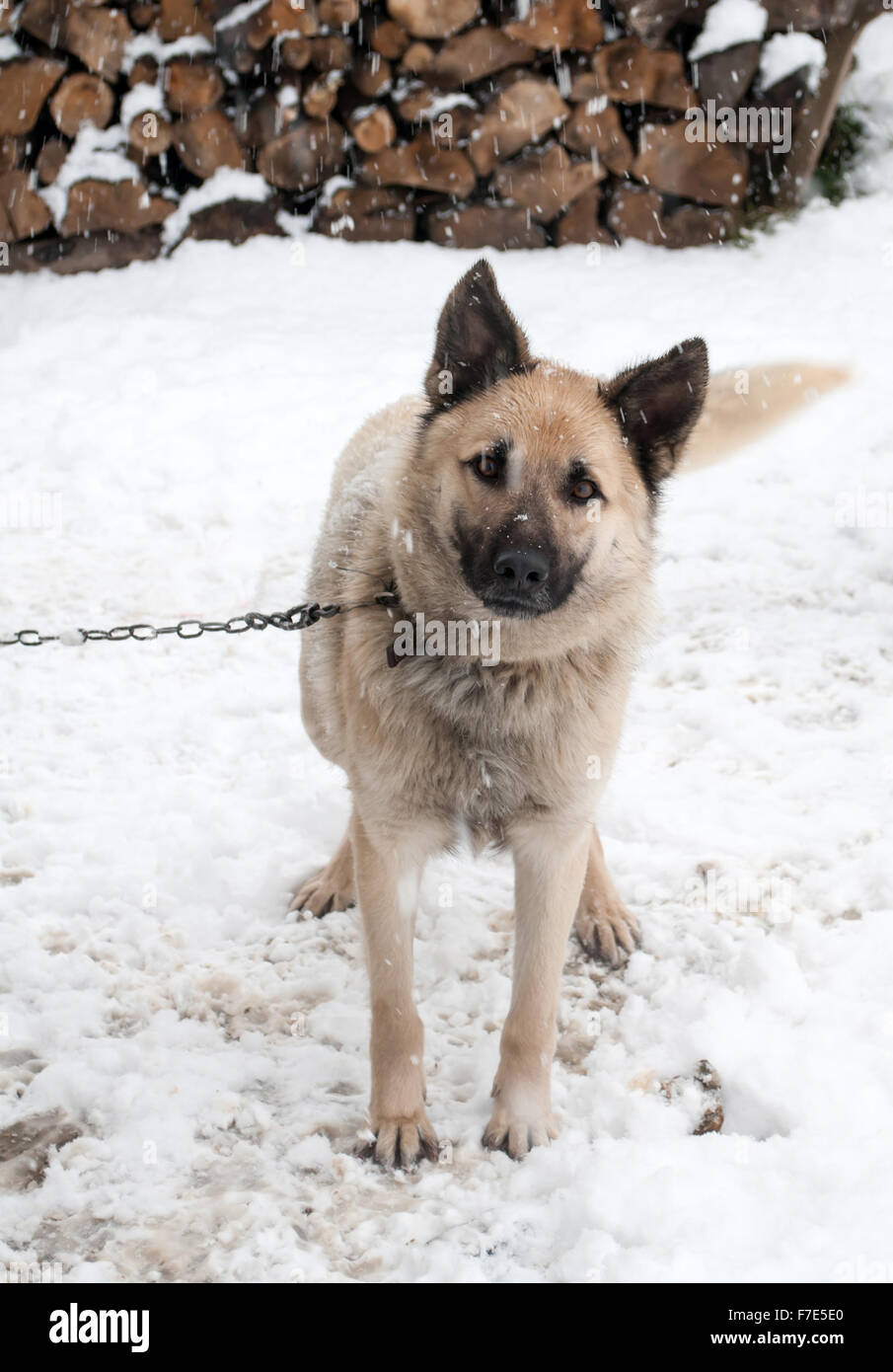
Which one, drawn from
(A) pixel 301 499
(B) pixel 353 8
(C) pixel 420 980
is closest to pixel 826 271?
(B) pixel 353 8

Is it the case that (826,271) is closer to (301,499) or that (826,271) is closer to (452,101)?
(452,101)

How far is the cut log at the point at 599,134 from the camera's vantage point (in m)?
7.17

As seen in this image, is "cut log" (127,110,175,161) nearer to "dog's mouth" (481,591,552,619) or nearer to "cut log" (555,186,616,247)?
"cut log" (555,186,616,247)

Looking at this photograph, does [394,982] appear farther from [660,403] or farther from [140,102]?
[140,102]

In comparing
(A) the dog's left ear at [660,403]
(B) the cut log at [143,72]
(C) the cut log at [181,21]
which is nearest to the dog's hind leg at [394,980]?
(A) the dog's left ear at [660,403]

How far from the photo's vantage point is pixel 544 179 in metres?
7.30

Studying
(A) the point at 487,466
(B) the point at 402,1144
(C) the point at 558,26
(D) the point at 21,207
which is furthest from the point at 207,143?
(B) the point at 402,1144

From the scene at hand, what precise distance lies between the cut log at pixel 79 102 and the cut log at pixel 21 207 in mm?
429

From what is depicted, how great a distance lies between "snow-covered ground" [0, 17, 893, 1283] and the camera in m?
2.22


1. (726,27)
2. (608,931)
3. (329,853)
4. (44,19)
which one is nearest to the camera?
(608,931)

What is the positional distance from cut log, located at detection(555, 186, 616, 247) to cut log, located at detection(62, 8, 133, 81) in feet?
10.3

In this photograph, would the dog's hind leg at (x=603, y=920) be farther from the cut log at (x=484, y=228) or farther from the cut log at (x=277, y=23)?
the cut log at (x=277, y=23)

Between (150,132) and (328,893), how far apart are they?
598cm

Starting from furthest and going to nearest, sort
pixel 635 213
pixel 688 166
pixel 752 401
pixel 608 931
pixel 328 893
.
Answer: pixel 635 213, pixel 688 166, pixel 752 401, pixel 328 893, pixel 608 931
